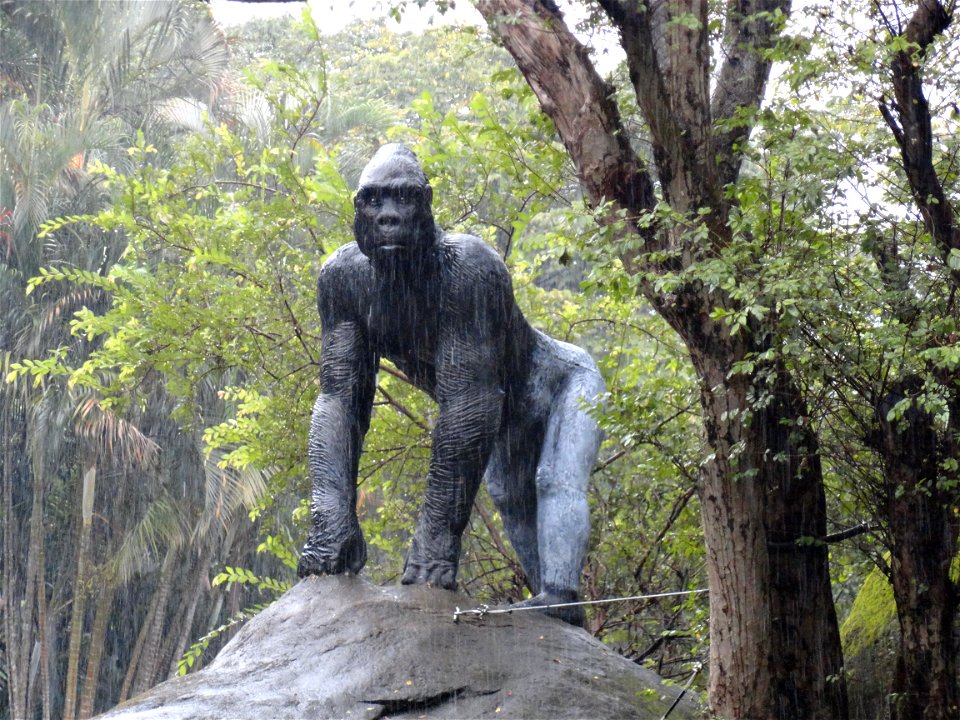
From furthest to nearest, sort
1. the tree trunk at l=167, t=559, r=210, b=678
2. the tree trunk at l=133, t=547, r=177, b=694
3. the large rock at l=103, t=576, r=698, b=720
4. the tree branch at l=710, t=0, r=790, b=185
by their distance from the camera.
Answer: the tree trunk at l=167, t=559, r=210, b=678, the tree trunk at l=133, t=547, r=177, b=694, the tree branch at l=710, t=0, r=790, b=185, the large rock at l=103, t=576, r=698, b=720

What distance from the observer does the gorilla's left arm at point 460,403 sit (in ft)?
18.2

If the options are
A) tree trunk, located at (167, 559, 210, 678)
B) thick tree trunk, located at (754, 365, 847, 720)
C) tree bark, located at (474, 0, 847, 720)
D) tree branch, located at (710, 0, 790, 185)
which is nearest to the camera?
tree bark, located at (474, 0, 847, 720)

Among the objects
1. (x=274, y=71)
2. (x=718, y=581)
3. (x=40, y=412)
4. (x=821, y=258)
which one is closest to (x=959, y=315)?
(x=821, y=258)

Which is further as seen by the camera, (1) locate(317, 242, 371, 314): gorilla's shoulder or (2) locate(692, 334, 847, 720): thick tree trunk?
(1) locate(317, 242, 371, 314): gorilla's shoulder

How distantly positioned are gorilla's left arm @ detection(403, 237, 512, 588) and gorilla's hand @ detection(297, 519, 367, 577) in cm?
24

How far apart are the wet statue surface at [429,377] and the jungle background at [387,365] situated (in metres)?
0.46

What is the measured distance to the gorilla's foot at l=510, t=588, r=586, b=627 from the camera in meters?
5.69

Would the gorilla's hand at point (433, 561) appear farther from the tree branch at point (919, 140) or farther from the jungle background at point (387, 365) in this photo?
the tree branch at point (919, 140)

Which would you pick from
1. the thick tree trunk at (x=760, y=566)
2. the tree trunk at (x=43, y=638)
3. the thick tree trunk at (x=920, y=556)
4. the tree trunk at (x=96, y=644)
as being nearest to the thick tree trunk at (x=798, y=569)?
the thick tree trunk at (x=760, y=566)

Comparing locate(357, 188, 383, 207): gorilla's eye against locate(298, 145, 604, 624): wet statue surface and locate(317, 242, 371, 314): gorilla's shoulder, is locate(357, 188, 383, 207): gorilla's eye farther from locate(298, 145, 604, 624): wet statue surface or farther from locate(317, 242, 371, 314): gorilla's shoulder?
locate(317, 242, 371, 314): gorilla's shoulder

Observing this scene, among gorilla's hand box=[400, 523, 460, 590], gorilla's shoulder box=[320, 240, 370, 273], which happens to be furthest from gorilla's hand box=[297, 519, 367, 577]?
gorilla's shoulder box=[320, 240, 370, 273]

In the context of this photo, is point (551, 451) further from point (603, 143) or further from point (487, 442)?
point (603, 143)

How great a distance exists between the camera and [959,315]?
4887mm

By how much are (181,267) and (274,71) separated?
170cm
